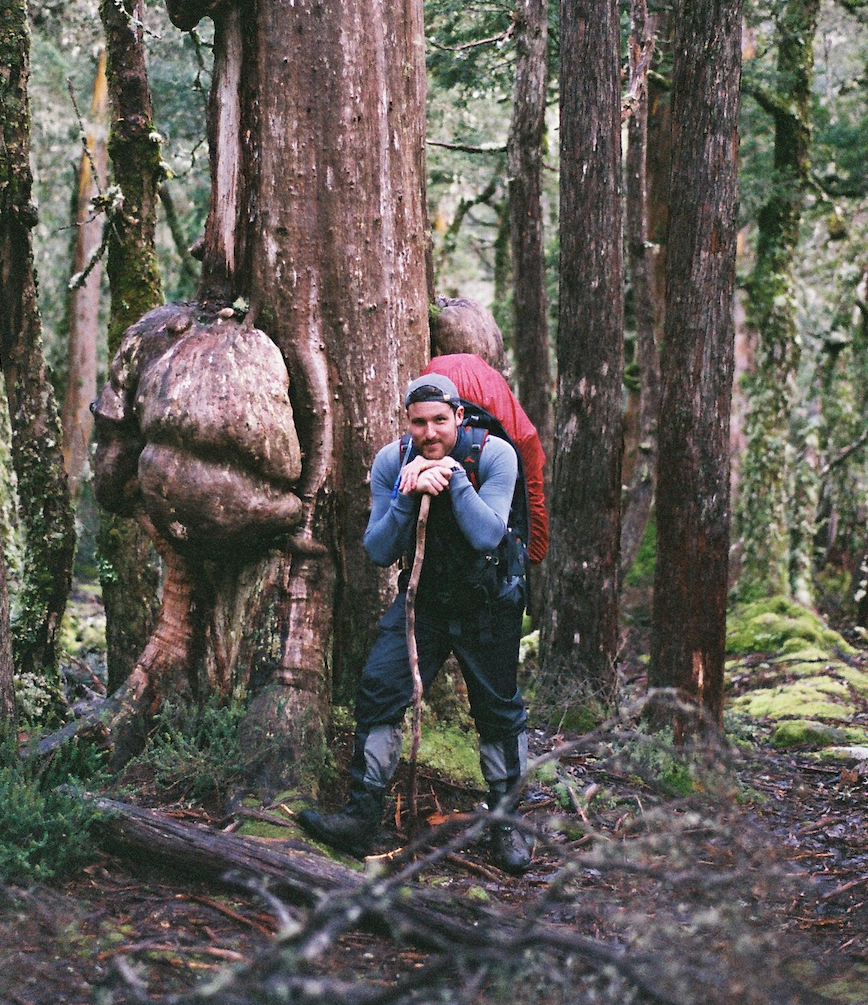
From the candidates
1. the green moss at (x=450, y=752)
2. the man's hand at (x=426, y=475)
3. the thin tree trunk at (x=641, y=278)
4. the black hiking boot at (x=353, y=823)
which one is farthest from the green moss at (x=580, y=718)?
the man's hand at (x=426, y=475)

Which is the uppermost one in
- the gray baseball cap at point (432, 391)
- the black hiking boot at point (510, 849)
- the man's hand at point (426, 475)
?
the gray baseball cap at point (432, 391)

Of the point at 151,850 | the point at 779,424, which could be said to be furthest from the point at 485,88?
the point at 151,850

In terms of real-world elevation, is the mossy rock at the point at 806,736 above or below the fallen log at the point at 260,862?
below

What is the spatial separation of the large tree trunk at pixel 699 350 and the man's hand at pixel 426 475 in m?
2.85

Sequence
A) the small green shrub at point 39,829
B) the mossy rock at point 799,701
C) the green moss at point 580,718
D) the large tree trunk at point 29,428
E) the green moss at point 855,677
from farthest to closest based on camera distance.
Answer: the green moss at point 855,677 < the mossy rock at point 799,701 < the green moss at point 580,718 < the large tree trunk at point 29,428 < the small green shrub at point 39,829

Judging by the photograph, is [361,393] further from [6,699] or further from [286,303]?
[6,699]

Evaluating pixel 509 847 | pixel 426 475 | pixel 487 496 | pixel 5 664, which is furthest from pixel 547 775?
pixel 5 664

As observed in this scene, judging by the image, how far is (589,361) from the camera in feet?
27.0

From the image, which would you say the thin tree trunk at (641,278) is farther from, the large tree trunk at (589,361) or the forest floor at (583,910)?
the forest floor at (583,910)

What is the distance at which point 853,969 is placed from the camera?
12.5 feet

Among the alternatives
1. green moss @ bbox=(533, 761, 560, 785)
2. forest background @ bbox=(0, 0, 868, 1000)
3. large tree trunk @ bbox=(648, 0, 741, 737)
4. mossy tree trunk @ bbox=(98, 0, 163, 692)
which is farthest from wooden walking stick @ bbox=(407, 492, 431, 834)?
mossy tree trunk @ bbox=(98, 0, 163, 692)

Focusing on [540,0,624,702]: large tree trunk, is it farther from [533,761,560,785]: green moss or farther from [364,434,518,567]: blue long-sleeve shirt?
[364,434,518,567]: blue long-sleeve shirt

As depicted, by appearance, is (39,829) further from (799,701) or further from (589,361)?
(799,701)

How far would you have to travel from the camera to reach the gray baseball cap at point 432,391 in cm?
466
